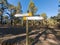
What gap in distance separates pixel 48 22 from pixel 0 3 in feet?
101

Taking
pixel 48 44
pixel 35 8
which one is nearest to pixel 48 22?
pixel 35 8

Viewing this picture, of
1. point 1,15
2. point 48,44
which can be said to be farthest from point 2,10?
point 48,44

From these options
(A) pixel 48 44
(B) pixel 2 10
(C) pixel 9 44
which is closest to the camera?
(C) pixel 9 44

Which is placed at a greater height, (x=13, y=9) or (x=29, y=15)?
(x=13, y=9)

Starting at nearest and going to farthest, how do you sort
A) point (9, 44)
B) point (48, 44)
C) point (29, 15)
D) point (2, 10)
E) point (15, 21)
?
point (29, 15), point (9, 44), point (48, 44), point (2, 10), point (15, 21)

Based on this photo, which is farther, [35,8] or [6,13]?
[35,8]

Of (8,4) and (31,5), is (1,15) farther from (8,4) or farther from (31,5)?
(31,5)

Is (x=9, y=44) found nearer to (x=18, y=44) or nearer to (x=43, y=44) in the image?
(x=18, y=44)

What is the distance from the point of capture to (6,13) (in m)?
53.0

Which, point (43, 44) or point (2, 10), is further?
point (2, 10)

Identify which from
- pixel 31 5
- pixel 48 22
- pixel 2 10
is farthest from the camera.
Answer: pixel 48 22

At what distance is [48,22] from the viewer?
249ft

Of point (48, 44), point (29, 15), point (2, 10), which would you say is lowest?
point (48, 44)

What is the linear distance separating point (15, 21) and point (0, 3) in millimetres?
9655
